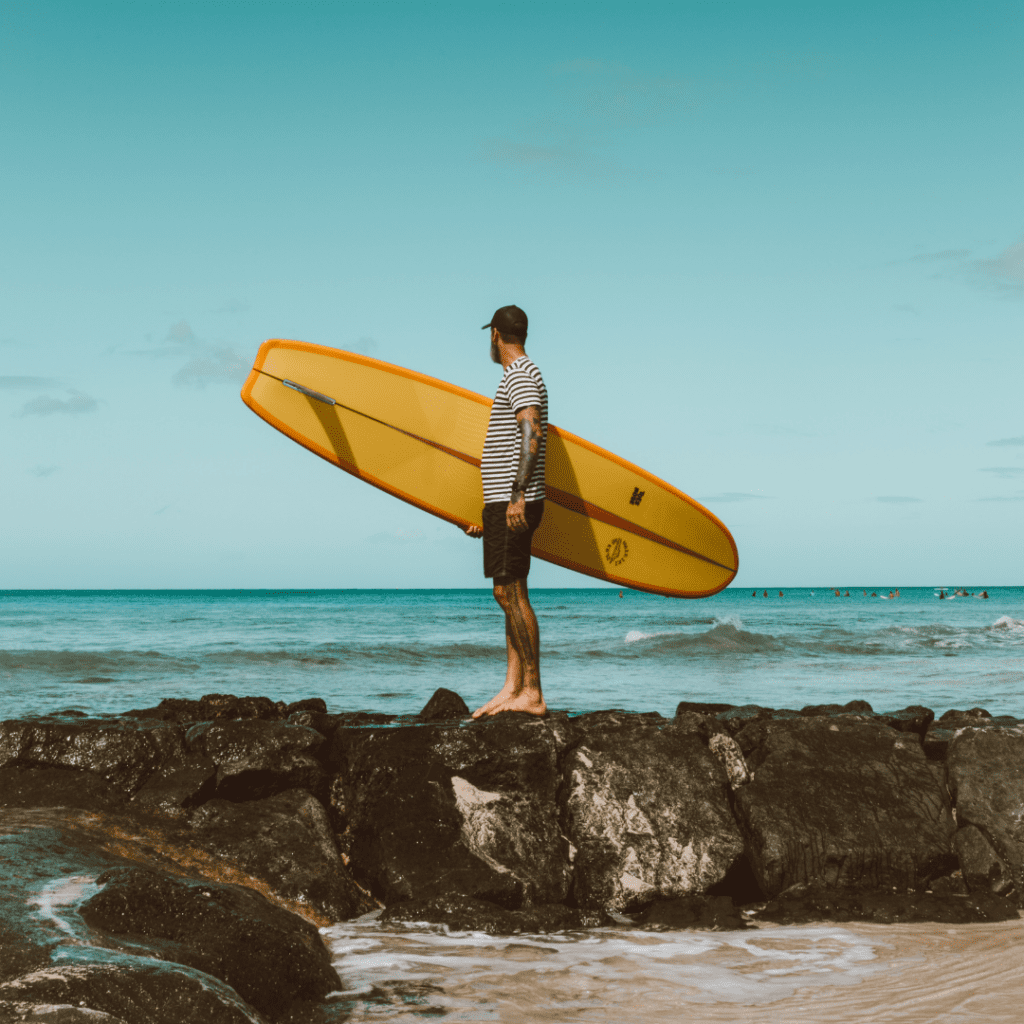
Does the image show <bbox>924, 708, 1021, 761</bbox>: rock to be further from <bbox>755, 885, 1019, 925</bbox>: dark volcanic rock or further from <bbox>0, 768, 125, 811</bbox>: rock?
<bbox>0, 768, 125, 811</bbox>: rock

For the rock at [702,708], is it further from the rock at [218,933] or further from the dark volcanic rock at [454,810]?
the rock at [218,933]

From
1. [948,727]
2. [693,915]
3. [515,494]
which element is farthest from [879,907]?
[515,494]

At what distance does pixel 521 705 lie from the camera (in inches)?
177

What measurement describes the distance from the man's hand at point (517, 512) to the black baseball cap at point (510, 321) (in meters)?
0.82

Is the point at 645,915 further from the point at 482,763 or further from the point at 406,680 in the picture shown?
the point at 406,680

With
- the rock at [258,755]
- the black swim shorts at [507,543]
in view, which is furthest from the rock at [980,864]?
the rock at [258,755]

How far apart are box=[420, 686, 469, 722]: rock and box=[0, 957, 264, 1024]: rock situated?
2456 mm

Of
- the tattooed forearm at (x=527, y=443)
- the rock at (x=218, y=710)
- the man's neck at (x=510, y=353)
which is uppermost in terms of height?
the man's neck at (x=510, y=353)

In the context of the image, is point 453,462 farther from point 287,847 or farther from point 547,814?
point 287,847

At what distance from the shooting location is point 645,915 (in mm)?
3807

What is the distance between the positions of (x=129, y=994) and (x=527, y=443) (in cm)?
270

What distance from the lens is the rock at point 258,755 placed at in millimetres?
3963

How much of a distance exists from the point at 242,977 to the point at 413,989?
60 centimetres

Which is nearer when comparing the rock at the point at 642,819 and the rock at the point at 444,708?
the rock at the point at 642,819
